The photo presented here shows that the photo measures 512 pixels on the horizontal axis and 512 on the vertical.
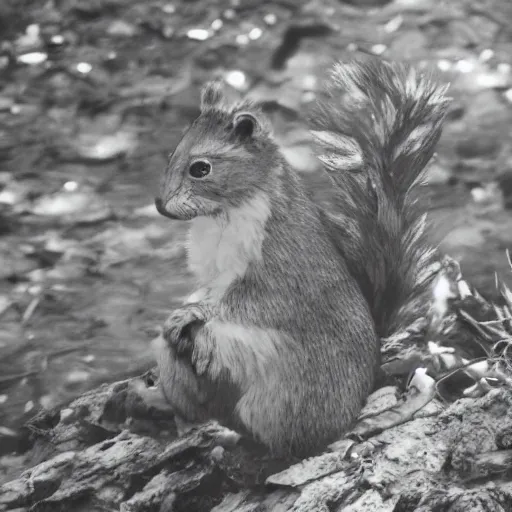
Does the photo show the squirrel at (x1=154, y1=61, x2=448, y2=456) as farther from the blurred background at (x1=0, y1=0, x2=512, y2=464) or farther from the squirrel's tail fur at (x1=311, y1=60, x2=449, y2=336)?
the blurred background at (x1=0, y1=0, x2=512, y2=464)

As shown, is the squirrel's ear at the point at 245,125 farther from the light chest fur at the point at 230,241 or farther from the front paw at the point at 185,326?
the front paw at the point at 185,326

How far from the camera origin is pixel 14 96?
6.40 feet

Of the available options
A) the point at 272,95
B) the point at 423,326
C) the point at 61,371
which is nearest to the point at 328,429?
the point at 423,326

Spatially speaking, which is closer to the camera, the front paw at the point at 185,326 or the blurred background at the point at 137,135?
the front paw at the point at 185,326

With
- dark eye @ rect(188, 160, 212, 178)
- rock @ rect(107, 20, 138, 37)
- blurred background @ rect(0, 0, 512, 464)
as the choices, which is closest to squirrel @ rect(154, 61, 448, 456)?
dark eye @ rect(188, 160, 212, 178)

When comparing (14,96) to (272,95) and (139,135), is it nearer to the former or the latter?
(139,135)

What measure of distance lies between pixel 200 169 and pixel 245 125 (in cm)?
10

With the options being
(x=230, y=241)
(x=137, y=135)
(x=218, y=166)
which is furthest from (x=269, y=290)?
(x=137, y=135)

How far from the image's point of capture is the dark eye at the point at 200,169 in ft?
4.15

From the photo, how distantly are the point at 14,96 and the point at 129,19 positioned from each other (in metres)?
0.35

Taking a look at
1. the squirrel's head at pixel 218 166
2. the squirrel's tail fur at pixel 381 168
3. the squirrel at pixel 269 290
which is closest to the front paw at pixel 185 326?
the squirrel at pixel 269 290

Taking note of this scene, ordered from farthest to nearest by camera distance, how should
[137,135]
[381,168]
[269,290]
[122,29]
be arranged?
[122,29] → [137,135] → [381,168] → [269,290]

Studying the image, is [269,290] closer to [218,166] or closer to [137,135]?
[218,166]

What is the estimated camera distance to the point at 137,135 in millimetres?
1812
